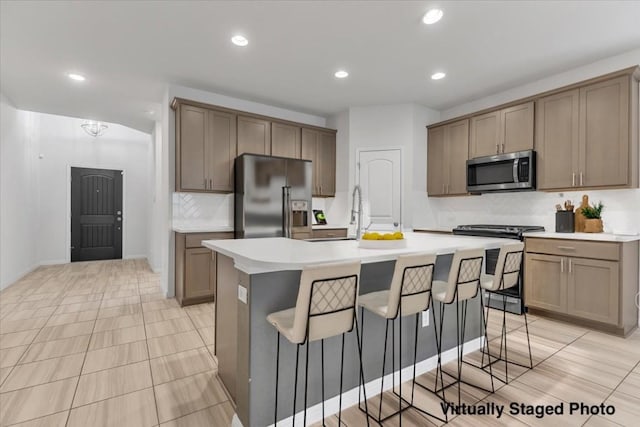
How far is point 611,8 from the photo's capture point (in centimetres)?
247

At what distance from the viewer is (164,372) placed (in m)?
2.25

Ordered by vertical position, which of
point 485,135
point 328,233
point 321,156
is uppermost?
point 485,135

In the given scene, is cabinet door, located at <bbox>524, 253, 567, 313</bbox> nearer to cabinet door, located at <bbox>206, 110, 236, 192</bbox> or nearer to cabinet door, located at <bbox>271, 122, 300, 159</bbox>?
cabinet door, located at <bbox>271, 122, 300, 159</bbox>

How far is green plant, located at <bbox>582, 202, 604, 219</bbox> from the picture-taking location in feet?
10.9

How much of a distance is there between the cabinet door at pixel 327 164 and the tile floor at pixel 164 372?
2579 mm

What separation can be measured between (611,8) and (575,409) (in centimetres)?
300

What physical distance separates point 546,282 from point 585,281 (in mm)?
334

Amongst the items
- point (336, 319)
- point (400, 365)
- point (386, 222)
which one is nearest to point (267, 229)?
point (386, 222)

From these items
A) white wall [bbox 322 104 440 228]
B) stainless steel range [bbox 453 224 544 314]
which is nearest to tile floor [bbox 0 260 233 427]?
white wall [bbox 322 104 440 228]

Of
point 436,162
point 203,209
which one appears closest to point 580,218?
point 436,162

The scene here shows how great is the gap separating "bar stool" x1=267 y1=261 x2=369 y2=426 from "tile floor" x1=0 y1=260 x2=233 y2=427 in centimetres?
84

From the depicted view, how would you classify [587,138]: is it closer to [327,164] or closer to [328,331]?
[327,164]

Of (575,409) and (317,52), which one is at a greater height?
(317,52)

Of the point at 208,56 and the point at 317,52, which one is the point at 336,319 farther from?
the point at 208,56
